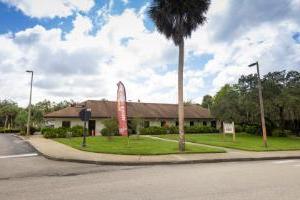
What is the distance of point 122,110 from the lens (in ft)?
72.1

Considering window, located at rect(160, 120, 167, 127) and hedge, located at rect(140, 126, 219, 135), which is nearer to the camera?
hedge, located at rect(140, 126, 219, 135)

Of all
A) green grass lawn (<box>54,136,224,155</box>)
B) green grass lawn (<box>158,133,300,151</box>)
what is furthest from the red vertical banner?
green grass lawn (<box>158,133,300,151</box>)

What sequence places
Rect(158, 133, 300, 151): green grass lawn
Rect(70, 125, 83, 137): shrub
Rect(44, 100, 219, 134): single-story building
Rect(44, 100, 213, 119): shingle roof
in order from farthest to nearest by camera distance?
Rect(44, 100, 213, 119): shingle roof
Rect(44, 100, 219, 134): single-story building
Rect(70, 125, 83, 137): shrub
Rect(158, 133, 300, 151): green grass lawn

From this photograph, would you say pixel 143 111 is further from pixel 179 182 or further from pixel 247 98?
pixel 179 182

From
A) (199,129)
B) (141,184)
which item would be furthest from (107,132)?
(141,184)

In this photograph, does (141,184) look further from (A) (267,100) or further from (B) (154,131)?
(B) (154,131)

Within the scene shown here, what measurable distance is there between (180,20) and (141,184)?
39.3ft

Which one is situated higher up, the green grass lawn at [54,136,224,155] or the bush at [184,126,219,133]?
the bush at [184,126,219,133]

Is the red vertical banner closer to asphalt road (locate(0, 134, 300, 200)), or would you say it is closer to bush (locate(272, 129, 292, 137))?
asphalt road (locate(0, 134, 300, 200))

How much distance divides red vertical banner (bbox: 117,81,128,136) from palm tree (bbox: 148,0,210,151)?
565cm

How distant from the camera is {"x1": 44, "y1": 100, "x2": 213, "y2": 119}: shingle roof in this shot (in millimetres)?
36281

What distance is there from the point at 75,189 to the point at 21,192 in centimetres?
125

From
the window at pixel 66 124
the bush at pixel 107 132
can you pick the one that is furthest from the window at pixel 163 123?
the window at pixel 66 124

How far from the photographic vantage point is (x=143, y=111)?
4131 cm
